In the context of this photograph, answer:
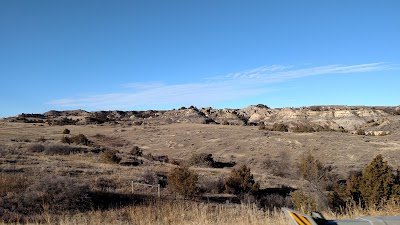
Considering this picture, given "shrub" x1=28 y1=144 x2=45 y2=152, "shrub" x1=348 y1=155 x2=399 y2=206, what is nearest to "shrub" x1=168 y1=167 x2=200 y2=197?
"shrub" x1=348 y1=155 x2=399 y2=206

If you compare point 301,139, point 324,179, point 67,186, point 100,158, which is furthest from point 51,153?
point 301,139

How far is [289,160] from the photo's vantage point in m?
40.7

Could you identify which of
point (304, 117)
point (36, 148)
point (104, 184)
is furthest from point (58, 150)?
point (304, 117)

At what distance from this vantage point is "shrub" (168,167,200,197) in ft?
65.4

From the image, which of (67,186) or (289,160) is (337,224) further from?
(289,160)

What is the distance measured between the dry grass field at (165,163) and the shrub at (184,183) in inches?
25.9

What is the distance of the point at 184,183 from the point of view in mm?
20266

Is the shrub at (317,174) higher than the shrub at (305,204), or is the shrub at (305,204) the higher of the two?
the shrub at (305,204)

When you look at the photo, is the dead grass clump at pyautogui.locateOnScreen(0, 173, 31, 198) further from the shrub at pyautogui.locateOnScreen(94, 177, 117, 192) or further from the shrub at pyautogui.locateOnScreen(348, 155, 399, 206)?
the shrub at pyautogui.locateOnScreen(348, 155, 399, 206)

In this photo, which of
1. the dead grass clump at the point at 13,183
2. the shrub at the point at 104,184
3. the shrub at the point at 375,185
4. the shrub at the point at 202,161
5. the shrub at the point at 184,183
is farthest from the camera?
Result: the shrub at the point at 202,161

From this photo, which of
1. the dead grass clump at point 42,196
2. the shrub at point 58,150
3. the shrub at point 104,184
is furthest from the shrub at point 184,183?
the shrub at point 58,150

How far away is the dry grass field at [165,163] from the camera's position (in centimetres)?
899

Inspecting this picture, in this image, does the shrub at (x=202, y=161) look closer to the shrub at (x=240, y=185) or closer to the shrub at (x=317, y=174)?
the shrub at (x=317, y=174)

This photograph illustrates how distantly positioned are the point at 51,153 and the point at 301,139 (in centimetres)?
3163
